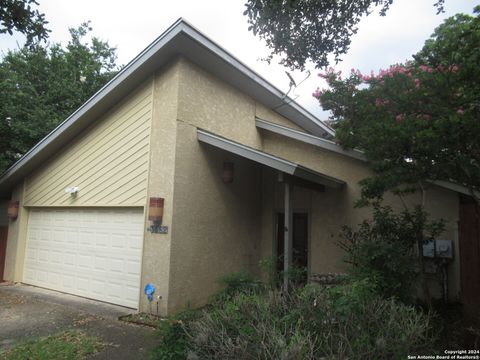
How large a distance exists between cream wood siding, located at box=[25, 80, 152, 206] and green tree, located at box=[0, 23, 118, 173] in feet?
14.0

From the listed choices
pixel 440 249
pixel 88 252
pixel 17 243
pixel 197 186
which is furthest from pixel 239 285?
pixel 17 243

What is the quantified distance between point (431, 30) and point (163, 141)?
317 inches

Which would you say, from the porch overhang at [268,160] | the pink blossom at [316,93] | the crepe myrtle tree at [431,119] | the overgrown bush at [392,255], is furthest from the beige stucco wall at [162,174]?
the pink blossom at [316,93]

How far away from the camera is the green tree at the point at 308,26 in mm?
5387

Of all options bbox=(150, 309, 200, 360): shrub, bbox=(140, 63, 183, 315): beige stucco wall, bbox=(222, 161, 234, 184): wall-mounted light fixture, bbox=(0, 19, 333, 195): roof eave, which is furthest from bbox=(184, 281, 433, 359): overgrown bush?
bbox=(0, 19, 333, 195): roof eave

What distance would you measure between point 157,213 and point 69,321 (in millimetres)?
2601

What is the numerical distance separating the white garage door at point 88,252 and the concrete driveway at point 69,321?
1.20 ft

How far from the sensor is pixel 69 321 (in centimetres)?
662

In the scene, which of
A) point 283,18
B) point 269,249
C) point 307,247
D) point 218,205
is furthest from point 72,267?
point 283,18

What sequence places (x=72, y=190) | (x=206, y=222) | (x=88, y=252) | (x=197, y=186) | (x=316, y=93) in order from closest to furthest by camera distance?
(x=197, y=186), (x=206, y=222), (x=88, y=252), (x=72, y=190), (x=316, y=93)

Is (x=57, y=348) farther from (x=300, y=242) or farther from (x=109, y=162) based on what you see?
(x=300, y=242)

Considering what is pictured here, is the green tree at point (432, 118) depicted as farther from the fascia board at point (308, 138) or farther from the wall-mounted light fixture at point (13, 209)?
the wall-mounted light fixture at point (13, 209)

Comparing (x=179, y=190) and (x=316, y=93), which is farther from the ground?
→ (x=316, y=93)

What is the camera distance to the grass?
4.80 metres
